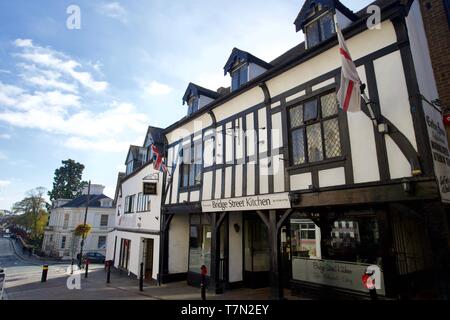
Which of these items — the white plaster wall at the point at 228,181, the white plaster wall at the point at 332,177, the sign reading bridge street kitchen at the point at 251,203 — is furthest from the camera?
the white plaster wall at the point at 228,181

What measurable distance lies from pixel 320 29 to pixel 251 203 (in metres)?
5.32

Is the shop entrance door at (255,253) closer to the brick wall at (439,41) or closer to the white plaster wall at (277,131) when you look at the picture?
the white plaster wall at (277,131)

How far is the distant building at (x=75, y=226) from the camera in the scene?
37375 mm

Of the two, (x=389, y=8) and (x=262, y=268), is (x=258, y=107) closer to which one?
(x=389, y=8)

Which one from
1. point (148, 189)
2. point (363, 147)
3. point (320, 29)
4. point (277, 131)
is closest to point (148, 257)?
point (148, 189)

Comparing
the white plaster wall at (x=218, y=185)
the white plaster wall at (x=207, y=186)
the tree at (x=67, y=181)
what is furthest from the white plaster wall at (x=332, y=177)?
the tree at (x=67, y=181)

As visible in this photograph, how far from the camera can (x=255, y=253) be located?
33.9 ft

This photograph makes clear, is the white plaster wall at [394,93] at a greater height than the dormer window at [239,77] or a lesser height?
lesser

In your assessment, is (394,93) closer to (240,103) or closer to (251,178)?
(251,178)

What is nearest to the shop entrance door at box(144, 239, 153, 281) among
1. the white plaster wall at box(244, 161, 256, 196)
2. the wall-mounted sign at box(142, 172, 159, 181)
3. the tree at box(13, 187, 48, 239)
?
the wall-mounted sign at box(142, 172, 159, 181)

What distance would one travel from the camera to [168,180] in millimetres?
12719

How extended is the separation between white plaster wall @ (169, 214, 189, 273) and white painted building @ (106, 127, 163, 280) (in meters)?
0.76

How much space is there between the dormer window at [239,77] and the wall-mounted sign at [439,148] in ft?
18.8
